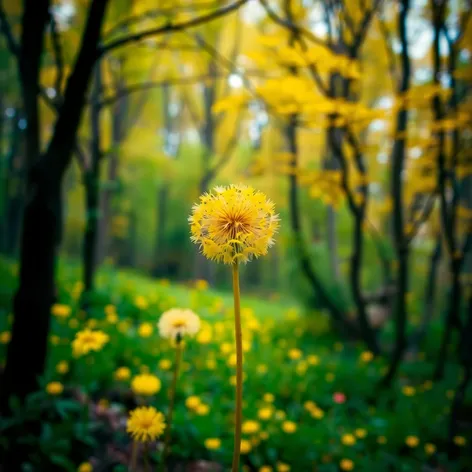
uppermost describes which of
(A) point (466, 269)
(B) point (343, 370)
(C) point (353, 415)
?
(A) point (466, 269)

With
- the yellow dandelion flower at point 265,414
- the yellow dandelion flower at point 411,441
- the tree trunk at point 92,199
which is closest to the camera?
the yellow dandelion flower at point 265,414

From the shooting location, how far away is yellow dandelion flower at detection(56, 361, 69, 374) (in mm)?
2332

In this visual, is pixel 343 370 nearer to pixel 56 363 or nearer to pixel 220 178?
pixel 56 363

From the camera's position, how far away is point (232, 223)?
2.71 ft

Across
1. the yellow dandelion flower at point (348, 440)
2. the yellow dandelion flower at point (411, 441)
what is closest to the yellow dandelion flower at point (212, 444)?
the yellow dandelion flower at point (348, 440)

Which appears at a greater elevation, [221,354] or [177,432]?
[221,354]

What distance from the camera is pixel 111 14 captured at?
3512mm

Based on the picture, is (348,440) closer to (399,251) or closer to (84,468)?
(84,468)

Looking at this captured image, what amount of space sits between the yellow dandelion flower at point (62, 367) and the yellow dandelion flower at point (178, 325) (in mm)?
1543

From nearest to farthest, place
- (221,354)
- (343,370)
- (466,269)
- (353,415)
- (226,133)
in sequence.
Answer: (353,415) < (221,354) < (343,370) < (466,269) < (226,133)

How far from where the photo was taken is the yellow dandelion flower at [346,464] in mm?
2174

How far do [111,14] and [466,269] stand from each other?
7.77 meters

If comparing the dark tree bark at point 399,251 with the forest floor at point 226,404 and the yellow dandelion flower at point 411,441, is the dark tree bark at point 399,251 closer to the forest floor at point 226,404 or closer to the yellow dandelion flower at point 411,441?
the forest floor at point 226,404

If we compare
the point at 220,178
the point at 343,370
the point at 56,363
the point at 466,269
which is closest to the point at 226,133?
the point at 220,178
